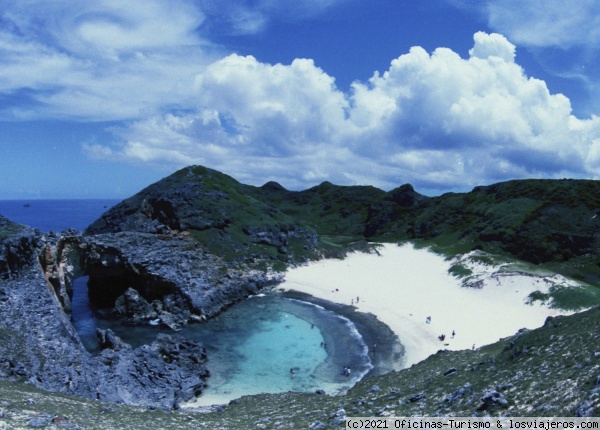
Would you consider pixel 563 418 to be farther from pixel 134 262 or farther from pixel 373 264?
pixel 373 264

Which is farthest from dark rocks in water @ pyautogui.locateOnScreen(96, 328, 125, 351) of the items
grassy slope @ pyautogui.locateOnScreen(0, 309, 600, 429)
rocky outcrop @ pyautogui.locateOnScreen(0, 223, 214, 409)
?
grassy slope @ pyautogui.locateOnScreen(0, 309, 600, 429)

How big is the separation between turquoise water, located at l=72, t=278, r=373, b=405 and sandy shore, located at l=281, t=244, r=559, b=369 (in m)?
7.54

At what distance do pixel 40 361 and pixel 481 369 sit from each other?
36390 millimetres

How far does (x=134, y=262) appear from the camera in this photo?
79.9m

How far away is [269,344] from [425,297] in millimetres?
35012

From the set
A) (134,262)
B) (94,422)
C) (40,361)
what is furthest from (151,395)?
Result: (134,262)

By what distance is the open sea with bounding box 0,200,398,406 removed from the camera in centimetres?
4769

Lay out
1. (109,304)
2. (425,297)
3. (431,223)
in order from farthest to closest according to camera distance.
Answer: (431,223)
(425,297)
(109,304)

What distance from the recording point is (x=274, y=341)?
6147 cm

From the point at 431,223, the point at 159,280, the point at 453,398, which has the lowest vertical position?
the point at 159,280

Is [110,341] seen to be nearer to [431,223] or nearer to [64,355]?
[64,355]

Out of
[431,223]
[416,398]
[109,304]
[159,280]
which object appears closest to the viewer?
[416,398]

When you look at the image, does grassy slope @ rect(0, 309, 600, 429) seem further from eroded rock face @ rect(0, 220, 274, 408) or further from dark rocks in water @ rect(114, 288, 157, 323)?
dark rocks in water @ rect(114, 288, 157, 323)

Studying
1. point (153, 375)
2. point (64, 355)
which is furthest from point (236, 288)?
point (64, 355)
